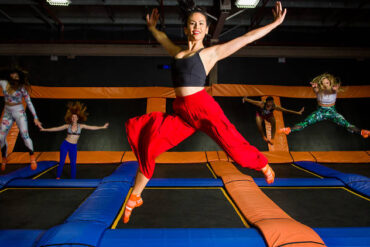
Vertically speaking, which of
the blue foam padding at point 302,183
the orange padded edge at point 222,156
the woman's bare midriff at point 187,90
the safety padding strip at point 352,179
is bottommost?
the orange padded edge at point 222,156

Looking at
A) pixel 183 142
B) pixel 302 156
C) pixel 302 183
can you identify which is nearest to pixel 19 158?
pixel 183 142

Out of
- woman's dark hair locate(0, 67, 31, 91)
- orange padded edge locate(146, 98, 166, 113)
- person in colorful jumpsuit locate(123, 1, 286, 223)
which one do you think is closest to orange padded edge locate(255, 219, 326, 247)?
person in colorful jumpsuit locate(123, 1, 286, 223)

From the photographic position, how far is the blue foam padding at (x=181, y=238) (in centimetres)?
149

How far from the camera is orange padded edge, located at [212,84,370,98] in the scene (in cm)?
523

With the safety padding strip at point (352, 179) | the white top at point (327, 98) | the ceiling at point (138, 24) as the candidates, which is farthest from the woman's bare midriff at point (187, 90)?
the ceiling at point (138, 24)

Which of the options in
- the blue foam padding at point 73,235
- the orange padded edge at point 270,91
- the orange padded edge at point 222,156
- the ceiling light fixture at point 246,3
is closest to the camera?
the blue foam padding at point 73,235

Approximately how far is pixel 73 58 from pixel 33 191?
4.57m

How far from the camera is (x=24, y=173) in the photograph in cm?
329

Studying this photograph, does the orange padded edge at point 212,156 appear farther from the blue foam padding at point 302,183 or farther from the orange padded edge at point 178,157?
the blue foam padding at point 302,183

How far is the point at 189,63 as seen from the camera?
50.4 inches

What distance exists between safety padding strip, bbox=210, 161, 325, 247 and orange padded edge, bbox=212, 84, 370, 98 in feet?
8.66

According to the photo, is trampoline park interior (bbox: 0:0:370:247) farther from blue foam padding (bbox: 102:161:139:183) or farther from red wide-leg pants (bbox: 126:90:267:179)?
red wide-leg pants (bbox: 126:90:267:179)

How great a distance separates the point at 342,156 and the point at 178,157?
3.34m

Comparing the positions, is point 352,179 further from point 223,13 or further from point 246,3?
point 246,3
